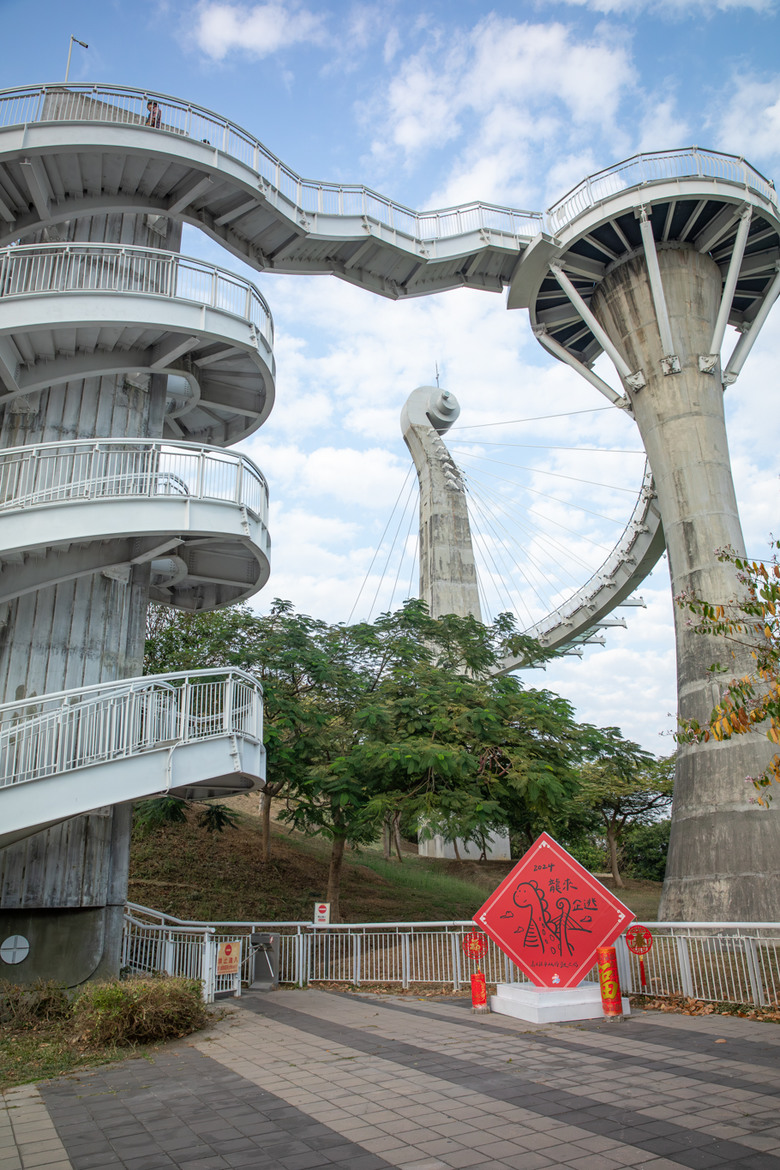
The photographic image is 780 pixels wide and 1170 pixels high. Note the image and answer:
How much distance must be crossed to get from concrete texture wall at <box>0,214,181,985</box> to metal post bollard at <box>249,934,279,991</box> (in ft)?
8.36

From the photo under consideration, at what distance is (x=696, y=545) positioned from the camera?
20.5m

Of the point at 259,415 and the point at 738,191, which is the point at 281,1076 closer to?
the point at 259,415

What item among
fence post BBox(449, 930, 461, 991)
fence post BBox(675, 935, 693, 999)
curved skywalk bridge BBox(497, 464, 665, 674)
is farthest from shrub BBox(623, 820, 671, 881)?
fence post BBox(675, 935, 693, 999)

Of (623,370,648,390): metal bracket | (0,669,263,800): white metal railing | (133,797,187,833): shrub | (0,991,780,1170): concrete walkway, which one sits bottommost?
(0,991,780,1170): concrete walkway

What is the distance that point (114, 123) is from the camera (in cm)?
1491

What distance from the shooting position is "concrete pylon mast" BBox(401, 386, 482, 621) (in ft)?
117

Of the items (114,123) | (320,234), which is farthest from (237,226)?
(114,123)

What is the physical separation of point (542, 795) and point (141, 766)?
8935 mm

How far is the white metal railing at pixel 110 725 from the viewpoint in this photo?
464 inches

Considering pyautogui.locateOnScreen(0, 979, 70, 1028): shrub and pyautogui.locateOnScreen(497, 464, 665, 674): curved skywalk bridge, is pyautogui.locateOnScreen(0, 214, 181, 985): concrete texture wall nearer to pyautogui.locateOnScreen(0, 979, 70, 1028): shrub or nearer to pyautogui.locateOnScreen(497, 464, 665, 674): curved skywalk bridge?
pyautogui.locateOnScreen(0, 979, 70, 1028): shrub

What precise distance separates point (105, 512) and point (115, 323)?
350cm

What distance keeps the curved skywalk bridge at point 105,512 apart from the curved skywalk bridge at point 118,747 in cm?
234

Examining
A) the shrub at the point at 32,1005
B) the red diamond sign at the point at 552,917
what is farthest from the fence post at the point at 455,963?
the shrub at the point at 32,1005

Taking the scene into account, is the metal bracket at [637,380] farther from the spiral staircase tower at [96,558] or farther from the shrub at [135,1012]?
the shrub at [135,1012]
